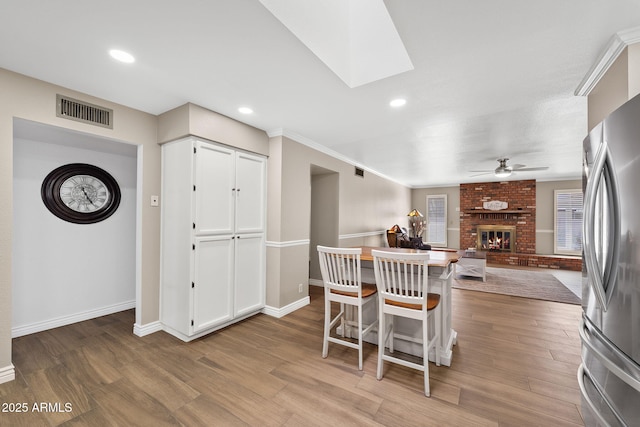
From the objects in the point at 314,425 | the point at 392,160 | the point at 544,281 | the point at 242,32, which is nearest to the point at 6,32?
the point at 242,32

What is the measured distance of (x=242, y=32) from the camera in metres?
1.69

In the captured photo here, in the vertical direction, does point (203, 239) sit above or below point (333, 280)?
above

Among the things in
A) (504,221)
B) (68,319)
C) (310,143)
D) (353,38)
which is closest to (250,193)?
(310,143)

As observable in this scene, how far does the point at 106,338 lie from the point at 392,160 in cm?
522

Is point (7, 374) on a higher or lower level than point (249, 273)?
lower

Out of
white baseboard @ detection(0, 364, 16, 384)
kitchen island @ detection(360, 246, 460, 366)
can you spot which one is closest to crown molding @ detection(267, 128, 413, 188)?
kitchen island @ detection(360, 246, 460, 366)

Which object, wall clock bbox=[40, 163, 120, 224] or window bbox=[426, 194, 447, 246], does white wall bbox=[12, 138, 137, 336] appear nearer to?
wall clock bbox=[40, 163, 120, 224]

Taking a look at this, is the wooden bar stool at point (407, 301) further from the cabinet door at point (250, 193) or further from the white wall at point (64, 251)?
the white wall at point (64, 251)

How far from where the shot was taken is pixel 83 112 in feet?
8.22

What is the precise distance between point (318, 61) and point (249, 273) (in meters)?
2.57

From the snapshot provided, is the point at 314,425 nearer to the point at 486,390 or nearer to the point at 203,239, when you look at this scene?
the point at 486,390

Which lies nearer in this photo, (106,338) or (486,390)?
(486,390)

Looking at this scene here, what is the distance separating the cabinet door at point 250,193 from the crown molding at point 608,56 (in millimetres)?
3297

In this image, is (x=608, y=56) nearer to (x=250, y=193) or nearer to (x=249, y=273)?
A: (x=250, y=193)
